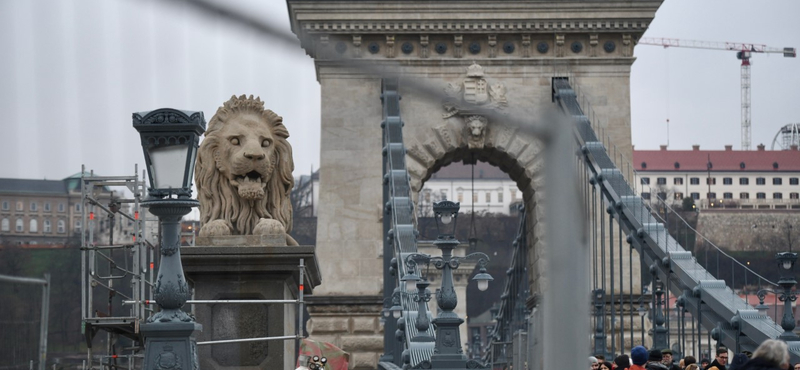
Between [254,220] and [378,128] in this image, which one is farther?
[378,128]

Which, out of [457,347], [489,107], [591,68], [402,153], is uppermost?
[591,68]

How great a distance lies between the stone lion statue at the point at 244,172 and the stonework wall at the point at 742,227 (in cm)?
10919

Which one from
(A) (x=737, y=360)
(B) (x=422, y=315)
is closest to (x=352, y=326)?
(B) (x=422, y=315)

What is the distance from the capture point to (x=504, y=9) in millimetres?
27359

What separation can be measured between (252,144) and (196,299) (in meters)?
1.30

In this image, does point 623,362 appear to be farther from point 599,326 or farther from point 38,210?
point 599,326

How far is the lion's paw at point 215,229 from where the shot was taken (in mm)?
10789

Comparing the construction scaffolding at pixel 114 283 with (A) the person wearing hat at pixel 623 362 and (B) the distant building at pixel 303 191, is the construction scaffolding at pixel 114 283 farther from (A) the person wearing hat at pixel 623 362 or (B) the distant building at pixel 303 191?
(A) the person wearing hat at pixel 623 362

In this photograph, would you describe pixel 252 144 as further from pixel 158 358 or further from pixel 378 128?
pixel 378 128

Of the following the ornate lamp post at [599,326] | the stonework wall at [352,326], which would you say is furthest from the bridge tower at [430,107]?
the ornate lamp post at [599,326]

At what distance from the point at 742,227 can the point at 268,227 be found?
4682 inches

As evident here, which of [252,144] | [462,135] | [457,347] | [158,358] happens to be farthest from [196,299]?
[462,135]

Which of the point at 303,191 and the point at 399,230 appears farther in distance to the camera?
the point at 303,191

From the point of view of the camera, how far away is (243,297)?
10.8 m
